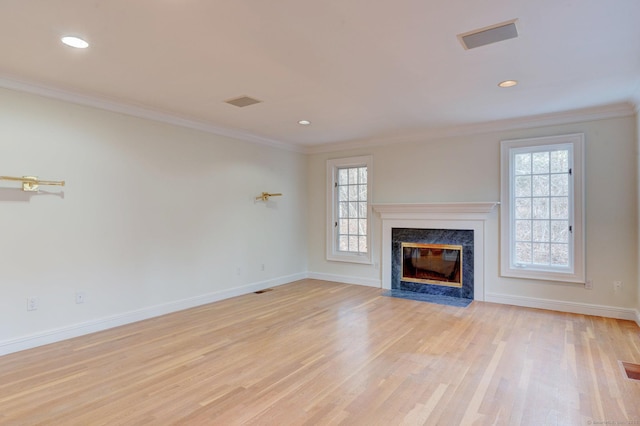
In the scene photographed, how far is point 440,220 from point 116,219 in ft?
14.0

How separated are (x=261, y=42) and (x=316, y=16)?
0.52 meters

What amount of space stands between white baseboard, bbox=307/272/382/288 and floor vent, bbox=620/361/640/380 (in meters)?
3.32

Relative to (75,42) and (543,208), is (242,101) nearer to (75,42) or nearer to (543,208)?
(75,42)

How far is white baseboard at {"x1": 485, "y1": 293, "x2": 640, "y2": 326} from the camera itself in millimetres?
4129

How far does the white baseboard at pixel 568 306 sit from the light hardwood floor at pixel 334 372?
151 mm

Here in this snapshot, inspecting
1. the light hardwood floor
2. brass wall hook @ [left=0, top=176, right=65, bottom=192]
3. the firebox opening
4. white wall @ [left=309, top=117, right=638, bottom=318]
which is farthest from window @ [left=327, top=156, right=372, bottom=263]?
brass wall hook @ [left=0, top=176, right=65, bottom=192]

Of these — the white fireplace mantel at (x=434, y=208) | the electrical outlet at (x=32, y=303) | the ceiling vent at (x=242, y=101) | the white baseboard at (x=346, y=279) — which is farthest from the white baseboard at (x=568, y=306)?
the electrical outlet at (x=32, y=303)

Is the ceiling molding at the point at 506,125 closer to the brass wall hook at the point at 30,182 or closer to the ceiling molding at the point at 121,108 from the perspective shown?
the ceiling molding at the point at 121,108

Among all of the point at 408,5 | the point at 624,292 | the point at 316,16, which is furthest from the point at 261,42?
the point at 624,292

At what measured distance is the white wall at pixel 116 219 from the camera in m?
3.27

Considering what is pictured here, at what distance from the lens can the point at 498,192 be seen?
16.1ft

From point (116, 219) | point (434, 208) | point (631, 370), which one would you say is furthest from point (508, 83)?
point (116, 219)

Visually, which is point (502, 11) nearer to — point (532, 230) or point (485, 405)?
point (485, 405)

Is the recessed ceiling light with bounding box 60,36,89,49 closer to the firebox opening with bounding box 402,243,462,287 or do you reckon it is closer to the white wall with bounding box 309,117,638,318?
the white wall with bounding box 309,117,638,318
